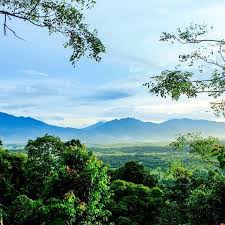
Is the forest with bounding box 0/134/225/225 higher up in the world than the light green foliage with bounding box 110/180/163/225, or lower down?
higher up

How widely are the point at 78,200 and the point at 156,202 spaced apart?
2079 centimetres

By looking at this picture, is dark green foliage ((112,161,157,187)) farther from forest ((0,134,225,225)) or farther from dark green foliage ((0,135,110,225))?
dark green foliage ((0,135,110,225))

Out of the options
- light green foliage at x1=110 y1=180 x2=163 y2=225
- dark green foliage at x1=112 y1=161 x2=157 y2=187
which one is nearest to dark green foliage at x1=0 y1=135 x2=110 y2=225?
light green foliage at x1=110 y1=180 x2=163 y2=225

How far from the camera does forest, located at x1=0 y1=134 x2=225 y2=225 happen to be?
82.7ft

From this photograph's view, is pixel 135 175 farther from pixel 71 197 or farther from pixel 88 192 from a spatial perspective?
pixel 71 197

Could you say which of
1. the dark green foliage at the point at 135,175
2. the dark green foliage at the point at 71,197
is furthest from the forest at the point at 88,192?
the dark green foliage at the point at 135,175

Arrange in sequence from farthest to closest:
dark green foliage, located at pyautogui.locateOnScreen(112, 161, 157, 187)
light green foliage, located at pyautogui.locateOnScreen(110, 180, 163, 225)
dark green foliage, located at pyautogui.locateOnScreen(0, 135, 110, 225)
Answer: dark green foliage, located at pyautogui.locateOnScreen(112, 161, 157, 187) < light green foliage, located at pyautogui.locateOnScreen(110, 180, 163, 225) < dark green foliage, located at pyautogui.locateOnScreen(0, 135, 110, 225)

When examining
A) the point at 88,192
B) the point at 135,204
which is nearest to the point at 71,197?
the point at 88,192

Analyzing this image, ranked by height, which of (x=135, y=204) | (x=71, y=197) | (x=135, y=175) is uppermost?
(x=71, y=197)

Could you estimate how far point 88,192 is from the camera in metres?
26.3

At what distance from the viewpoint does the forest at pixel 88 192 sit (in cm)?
2522

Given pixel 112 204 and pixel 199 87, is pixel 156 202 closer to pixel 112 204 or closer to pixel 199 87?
pixel 112 204

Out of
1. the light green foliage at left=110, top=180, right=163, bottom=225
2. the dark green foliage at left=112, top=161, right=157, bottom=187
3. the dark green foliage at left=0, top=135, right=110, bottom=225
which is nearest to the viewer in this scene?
the dark green foliage at left=0, top=135, right=110, bottom=225

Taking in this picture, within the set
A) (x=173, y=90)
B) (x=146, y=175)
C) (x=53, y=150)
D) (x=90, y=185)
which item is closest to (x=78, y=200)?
(x=90, y=185)
